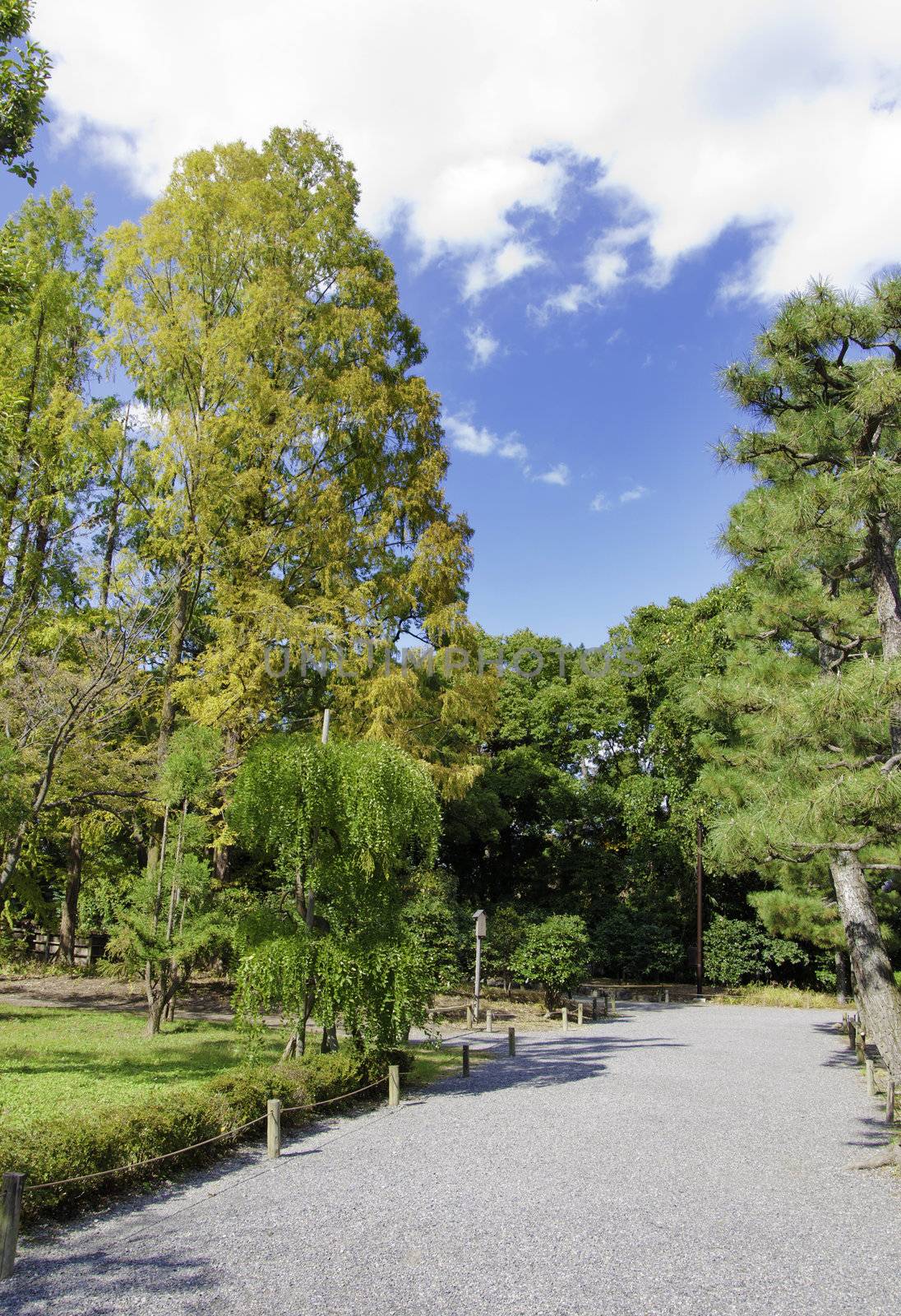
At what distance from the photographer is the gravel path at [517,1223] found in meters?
4.48

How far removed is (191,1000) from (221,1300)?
13.7 m

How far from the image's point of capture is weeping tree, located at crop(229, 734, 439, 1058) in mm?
9047

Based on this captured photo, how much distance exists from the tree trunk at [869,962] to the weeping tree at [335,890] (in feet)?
15.9

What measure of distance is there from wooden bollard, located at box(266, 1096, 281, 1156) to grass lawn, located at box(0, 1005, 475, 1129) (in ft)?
4.00

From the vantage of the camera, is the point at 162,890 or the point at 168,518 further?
the point at 168,518

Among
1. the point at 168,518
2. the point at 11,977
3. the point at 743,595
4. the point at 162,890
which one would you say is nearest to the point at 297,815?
the point at 162,890

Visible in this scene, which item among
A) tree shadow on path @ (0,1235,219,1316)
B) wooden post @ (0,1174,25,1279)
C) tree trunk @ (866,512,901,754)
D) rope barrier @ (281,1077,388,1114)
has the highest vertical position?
tree trunk @ (866,512,901,754)

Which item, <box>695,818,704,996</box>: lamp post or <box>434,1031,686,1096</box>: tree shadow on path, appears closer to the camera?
<box>434,1031,686,1096</box>: tree shadow on path

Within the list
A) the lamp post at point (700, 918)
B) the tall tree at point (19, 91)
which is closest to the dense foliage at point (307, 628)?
the tall tree at point (19, 91)

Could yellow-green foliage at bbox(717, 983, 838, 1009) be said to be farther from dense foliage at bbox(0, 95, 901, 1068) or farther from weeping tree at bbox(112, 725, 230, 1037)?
weeping tree at bbox(112, 725, 230, 1037)

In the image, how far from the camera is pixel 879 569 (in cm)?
796

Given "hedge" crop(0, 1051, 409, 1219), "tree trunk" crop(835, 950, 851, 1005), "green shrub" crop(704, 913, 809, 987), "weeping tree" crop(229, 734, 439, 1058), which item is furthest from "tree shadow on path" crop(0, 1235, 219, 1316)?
"green shrub" crop(704, 913, 809, 987)

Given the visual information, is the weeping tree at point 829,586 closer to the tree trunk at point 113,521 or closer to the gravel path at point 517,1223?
the gravel path at point 517,1223

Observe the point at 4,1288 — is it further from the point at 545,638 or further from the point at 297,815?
the point at 545,638
